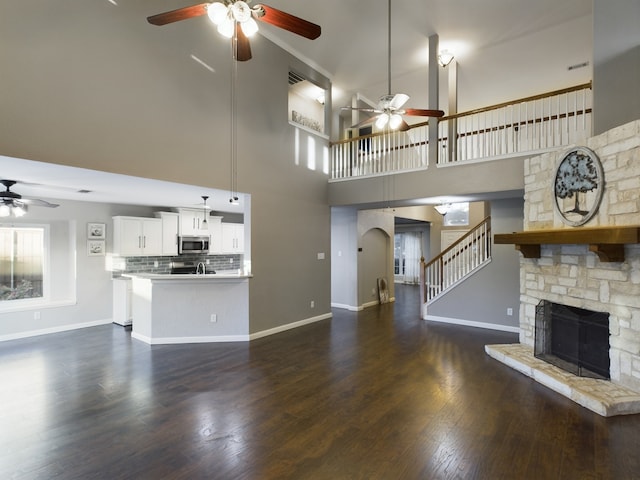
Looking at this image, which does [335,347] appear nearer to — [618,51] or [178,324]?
[178,324]

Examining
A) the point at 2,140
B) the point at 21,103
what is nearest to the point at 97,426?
the point at 2,140

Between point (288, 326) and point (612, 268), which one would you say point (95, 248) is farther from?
point (612, 268)

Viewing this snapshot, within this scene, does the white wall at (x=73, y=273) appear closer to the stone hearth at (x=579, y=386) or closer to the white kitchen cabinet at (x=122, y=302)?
the white kitchen cabinet at (x=122, y=302)

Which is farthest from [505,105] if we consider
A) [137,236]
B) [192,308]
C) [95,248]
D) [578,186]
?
[95,248]

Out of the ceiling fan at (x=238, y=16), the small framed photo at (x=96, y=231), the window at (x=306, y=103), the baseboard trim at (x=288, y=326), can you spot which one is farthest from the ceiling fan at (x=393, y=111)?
the small framed photo at (x=96, y=231)

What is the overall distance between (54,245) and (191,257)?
2.75 metres

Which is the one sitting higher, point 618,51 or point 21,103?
point 618,51

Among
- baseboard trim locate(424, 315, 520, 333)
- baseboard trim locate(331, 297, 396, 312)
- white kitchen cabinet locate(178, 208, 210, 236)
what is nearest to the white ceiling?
white kitchen cabinet locate(178, 208, 210, 236)

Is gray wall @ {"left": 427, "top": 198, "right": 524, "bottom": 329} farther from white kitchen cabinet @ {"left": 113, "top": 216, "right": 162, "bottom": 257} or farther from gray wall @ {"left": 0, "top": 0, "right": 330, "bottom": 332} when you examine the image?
white kitchen cabinet @ {"left": 113, "top": 216, "right": 162, "bottom": 257}

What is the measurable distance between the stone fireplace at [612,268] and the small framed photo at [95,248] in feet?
24.4

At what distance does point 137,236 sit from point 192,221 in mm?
1276

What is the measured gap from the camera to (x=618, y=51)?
400 cm

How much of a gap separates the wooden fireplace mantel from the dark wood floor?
158 cm

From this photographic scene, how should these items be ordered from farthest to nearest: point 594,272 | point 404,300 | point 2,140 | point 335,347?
point 404,300, point 335,347, point 594,272, point 2,140
